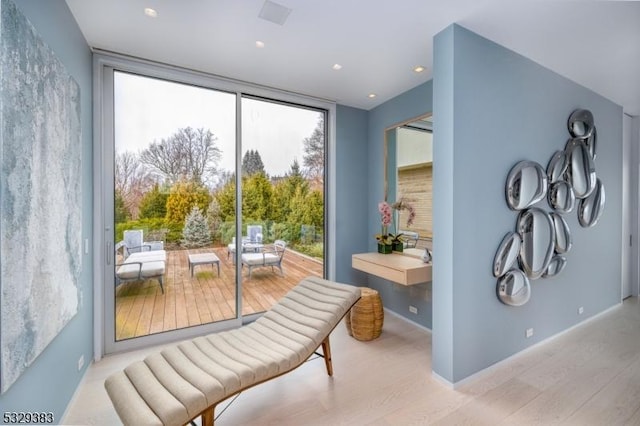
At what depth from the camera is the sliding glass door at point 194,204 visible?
258 centimetres

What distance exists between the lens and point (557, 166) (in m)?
2.70

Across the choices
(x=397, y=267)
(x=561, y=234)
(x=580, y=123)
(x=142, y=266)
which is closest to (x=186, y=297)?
(x=142, y=266)

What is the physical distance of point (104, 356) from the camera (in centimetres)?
248

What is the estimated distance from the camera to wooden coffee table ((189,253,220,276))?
290cm

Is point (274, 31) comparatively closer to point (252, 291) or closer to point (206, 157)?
point (206, 157)

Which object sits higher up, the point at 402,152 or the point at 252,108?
the point at 252,108

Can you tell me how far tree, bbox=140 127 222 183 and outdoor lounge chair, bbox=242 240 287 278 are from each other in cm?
98

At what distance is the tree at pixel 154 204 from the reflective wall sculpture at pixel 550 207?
10.0 ft

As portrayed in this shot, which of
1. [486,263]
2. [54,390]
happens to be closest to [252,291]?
[54,390]

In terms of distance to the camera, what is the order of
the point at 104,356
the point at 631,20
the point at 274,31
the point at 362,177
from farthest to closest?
the point at 362,177, the point at 104,356, the point at 274,31, the point at 631,20

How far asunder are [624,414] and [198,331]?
3431 millimetres

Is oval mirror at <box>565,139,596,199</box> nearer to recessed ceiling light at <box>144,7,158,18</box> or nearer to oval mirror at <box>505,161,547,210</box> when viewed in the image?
oval mirror at <box>505,161,547,210</box>

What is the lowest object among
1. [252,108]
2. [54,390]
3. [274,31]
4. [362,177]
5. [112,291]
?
[54,390]

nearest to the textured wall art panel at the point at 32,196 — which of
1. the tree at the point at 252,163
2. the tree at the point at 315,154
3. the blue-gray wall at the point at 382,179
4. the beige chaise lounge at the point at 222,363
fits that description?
the beige chaise lounge at the point at 222,363
